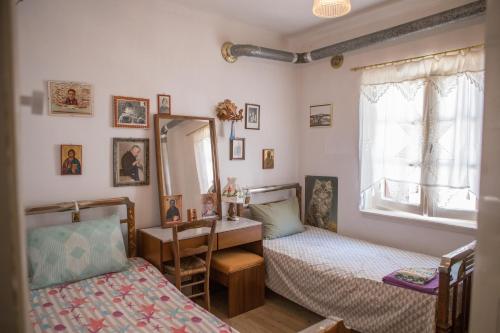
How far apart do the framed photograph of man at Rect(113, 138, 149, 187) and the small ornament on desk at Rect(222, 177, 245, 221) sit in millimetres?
786

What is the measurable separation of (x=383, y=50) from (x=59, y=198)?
3.19 m

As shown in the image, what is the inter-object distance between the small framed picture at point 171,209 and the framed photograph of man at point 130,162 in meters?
0.24

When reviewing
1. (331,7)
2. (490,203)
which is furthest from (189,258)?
(490,203)

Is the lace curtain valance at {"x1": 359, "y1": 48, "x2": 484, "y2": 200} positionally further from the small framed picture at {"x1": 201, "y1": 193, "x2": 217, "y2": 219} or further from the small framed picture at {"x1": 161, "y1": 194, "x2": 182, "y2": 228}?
the small framed picture at {"x1": 161, "y1": 194, "x2": 182, "y2": 228}

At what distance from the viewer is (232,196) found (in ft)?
10.7

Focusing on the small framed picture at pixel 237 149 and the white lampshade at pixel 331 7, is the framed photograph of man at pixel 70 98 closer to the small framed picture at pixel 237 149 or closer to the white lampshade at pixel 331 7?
the small framed picture at pixel 237 149

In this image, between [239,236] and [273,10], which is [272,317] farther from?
[273,10]

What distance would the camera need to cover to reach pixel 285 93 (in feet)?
13.1

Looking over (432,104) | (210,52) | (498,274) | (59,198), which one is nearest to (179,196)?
(59,198)

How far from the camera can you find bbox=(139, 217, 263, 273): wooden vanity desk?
8.41ft

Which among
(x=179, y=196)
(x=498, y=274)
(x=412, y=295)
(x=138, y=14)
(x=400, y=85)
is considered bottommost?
(x=412, y=295)

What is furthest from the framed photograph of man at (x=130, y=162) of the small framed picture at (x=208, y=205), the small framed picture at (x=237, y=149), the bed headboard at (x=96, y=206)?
the small framed picture at (x=237, y=149)

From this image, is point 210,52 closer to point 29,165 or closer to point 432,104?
point 29,165

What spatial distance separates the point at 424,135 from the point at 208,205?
2.12 m
